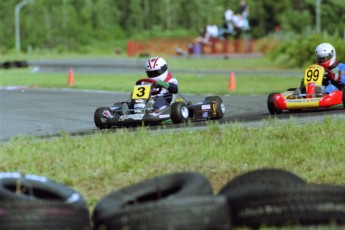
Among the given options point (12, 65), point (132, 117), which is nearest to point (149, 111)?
point (132, 117)

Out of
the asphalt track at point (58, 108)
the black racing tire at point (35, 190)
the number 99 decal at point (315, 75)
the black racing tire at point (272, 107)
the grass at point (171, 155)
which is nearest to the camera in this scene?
the black racing tire at point (35, 190)

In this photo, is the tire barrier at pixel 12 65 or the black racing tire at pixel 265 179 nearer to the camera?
the black racing tire at pixel 265 179

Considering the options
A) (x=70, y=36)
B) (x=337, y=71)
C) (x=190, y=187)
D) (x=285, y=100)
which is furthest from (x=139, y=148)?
(x=70, y=36)

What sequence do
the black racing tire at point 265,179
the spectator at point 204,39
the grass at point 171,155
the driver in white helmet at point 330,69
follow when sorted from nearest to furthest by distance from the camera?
the black racing tire at point 265,179
the grass at point 171,155
the driver in white helmet at point 330,69
the spectator at point 204,39

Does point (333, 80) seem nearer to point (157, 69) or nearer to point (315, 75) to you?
point (315, 75)

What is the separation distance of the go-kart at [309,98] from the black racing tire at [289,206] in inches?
343

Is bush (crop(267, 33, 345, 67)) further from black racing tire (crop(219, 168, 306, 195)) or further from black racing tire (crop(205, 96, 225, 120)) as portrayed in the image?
black racing tire (crop(219, 168, 306, 195))

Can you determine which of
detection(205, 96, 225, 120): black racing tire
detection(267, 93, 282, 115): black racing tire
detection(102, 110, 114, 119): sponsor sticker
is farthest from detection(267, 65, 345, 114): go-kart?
detection(102, 110, 114, 119): sponsor sticker

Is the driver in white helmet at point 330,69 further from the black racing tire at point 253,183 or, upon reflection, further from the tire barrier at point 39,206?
the tire barrier at point 39,206

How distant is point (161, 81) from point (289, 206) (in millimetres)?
7745

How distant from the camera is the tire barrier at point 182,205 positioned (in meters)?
5.98

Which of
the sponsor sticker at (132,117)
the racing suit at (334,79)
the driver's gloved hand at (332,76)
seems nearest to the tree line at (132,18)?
the racing suit at (334,79)

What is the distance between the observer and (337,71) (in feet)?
51.6

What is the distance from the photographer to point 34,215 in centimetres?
605
